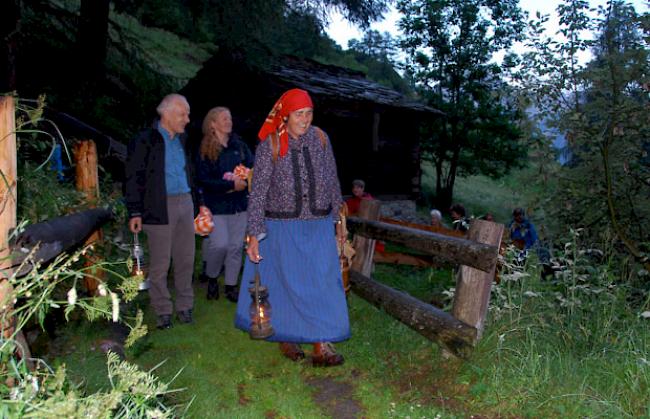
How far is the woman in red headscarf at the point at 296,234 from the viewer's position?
4289mm

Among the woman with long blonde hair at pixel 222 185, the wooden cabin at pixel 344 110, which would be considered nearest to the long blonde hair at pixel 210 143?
the woman with long blonde hair at pixel 222 185

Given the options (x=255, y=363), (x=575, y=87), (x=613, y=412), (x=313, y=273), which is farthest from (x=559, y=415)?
(x=575, y=87)

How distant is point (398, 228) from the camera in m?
5.25

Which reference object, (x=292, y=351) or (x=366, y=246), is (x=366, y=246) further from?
(x=292, y=351)

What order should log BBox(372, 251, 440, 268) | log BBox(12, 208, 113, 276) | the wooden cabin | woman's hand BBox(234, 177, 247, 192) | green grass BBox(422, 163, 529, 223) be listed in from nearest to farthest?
1. log BBox(12, 208, 113, 276)
2. woman's hand BBox(234, 177, 247, 192)
3. log BBox(372, 251, 440, 268)
4. the wooden cabin
5. green grass BBox(422, 163, 529, 223)

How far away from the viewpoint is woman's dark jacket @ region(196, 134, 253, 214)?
5.93 metres

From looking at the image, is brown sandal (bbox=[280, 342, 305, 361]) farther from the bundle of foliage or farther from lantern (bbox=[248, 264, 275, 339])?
the bundle of foliage

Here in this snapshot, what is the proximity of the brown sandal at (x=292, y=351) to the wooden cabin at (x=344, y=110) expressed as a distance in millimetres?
9768

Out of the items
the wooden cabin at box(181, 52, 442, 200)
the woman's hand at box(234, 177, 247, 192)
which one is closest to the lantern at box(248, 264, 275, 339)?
the woman's hand at box(234, 177, 247, 192)

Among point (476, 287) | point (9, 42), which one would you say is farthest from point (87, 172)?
point (476, 287)

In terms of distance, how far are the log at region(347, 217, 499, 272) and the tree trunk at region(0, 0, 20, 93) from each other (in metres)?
4.85

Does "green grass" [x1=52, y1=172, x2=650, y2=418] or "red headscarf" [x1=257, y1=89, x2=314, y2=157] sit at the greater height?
"red headscarf" [x1=257, y1=89, x2=314, y2=157]

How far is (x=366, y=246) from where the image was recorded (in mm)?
6172

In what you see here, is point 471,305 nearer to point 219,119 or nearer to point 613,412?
point 613,412
